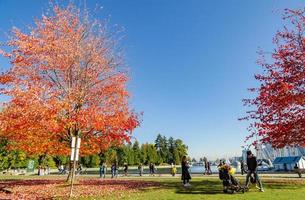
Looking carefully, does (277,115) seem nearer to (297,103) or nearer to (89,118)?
(297,103)

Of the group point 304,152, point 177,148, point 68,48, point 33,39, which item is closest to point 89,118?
point 68,48

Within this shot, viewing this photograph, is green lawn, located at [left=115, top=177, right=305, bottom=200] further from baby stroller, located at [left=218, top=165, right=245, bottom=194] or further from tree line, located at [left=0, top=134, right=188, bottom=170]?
tree line, located at [left=0, top=134, right=188, bottom=170]

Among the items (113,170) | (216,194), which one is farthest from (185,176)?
(113,170)

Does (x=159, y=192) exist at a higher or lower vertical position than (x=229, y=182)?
lower

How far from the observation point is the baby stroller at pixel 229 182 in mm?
17547

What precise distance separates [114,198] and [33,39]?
15.4m

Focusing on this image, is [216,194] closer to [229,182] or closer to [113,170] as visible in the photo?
[229,182]

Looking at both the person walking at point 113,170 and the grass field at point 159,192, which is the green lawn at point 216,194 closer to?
the grass field at point 159,192

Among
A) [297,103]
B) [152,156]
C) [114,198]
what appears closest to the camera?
[114,198]

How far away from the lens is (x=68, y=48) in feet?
88.2

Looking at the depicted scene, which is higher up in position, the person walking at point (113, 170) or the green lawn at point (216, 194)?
the person walking at point (113, 170)

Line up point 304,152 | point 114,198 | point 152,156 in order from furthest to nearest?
point 152,156 < point 304,152 < point 114,198

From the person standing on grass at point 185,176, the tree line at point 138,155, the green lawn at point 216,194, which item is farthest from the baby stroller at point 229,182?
the tree line at point 138,155

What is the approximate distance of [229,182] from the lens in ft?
58.2
